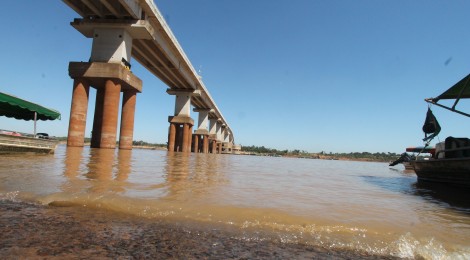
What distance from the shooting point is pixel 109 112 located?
827 inches

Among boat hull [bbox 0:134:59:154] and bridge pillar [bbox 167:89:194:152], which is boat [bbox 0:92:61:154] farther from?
bridge pillar [bbox 167:89:194:152]

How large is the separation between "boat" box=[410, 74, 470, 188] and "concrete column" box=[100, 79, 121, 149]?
18615mm

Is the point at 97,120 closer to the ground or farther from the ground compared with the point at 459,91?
closer to the ground

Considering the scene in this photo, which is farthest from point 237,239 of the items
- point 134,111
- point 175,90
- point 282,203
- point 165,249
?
point 175,90

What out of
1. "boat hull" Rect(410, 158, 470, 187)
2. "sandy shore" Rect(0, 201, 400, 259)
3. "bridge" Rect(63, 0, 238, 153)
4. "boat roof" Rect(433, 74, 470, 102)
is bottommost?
"sandy shore" Rect(0, 201, 400, 259)

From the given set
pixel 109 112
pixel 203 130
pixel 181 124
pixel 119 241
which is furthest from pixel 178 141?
pixel 119 241

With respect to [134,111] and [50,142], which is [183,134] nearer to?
[134,111]

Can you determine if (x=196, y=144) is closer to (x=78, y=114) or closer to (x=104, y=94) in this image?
(x=104, y=94)

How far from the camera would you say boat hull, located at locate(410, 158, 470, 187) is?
25.9 ft

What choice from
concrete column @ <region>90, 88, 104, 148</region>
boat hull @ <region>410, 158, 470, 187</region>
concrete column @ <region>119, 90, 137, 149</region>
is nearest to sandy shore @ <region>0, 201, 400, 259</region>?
boat hull @ <region>410, 158, 470, 187</region>

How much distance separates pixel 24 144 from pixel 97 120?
13.1 metres

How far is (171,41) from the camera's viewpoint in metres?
28.5

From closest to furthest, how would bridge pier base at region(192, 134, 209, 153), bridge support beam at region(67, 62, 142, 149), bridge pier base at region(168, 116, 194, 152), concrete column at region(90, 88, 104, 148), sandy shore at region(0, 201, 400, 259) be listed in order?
sandy shore at region(0, 201, 400, 259) → bridge support beam at region(67, 62, 142, 149) → concrete column at region(90, 88, 104, 148) → bridge pier base at region(168, 116, 194, 152) → bridge pier base at region(192, 134, 209, 153)

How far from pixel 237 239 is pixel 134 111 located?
25.8 m
